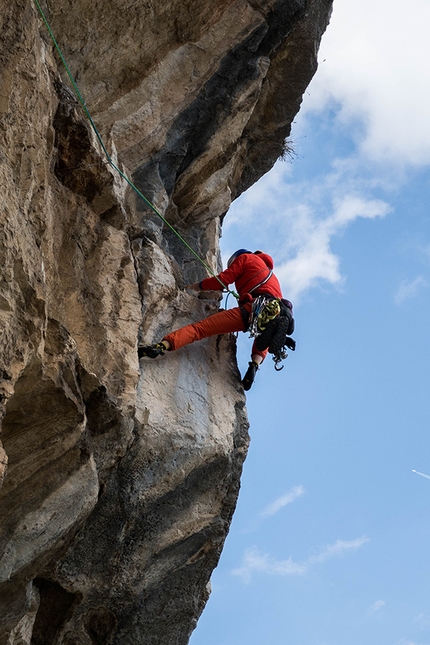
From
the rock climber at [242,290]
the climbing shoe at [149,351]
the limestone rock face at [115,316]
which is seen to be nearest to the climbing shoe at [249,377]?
the rock climber at [242,290]

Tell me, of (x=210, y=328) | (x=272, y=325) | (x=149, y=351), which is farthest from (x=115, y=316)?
(x=272, y=325)

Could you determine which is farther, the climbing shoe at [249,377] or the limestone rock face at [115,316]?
the climbing shoe at [249,377]

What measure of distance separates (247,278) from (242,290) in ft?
0.52

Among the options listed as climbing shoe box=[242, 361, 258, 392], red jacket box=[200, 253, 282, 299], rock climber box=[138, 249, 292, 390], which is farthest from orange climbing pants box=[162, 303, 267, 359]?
climbing shoe box=[242, 361, 258, 392]

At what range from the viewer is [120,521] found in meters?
7.38

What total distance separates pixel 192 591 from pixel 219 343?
276 centimetres

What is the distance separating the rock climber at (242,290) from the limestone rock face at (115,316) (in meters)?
0.28

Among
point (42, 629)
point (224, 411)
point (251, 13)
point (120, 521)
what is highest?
point (251, 13)

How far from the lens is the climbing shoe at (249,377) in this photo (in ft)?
30.2

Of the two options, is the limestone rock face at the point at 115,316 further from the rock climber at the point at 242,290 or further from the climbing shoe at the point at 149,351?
the rock climber at the point at 242,290

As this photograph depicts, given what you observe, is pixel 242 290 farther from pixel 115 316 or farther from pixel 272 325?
pixel 115 316

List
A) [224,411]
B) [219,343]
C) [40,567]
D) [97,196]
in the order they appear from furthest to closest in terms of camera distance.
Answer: [219,343] → [224,411] → [97,196] → [40,567]

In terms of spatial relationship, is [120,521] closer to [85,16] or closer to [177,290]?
[177,290]

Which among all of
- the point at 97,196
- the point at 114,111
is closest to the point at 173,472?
the point at 97,196
